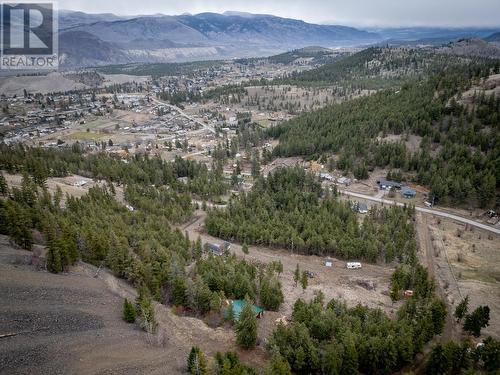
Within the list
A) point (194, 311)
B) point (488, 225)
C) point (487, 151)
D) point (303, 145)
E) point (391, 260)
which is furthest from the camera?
point (303, 145)

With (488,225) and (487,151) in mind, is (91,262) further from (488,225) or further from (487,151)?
(487,151)

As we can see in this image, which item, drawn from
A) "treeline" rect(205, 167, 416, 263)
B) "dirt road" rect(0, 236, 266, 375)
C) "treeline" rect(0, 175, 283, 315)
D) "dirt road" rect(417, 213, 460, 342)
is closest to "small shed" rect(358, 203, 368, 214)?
"treeline" rect(205, 167, 416, 263)

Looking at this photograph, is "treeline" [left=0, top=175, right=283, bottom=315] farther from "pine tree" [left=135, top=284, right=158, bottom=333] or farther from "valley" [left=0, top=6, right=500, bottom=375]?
"pine tree" [left=135, top=284, right=158, bottom=333]

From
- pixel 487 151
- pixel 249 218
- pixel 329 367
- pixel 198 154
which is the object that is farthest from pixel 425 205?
pixel 198 154

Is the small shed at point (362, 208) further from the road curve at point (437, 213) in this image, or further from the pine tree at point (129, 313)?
the pine tree at point (129, 313)

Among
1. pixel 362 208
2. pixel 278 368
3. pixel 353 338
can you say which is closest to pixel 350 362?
pixel 353 338

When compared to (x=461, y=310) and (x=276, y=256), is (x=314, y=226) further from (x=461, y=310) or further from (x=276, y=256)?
(x=461, y=310)

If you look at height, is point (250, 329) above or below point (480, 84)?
below
